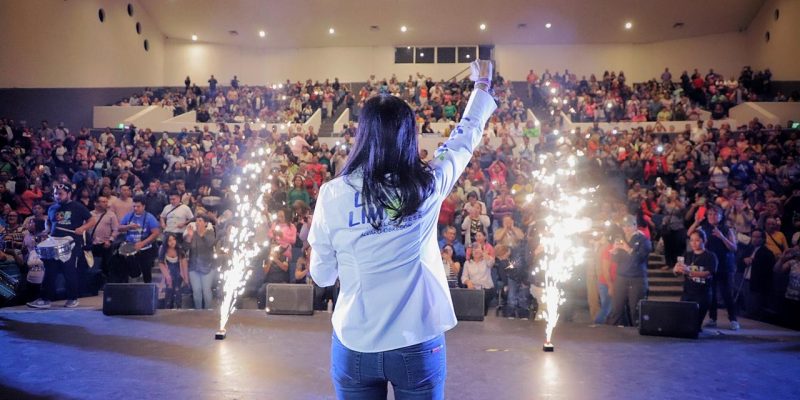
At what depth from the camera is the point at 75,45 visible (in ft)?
70.1

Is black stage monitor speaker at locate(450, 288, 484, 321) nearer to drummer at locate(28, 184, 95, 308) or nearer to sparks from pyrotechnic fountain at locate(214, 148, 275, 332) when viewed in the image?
sparks from pyrotechnic fountain at locate(214, 148, 275, 332)

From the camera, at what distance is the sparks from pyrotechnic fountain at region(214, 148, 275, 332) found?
7.00m

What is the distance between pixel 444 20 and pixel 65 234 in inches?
771

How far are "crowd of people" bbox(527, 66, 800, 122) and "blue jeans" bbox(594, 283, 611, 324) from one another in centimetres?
1225

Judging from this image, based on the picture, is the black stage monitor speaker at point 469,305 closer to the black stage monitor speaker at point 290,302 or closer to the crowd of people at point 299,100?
the black stage monitor speaker at point 290,302

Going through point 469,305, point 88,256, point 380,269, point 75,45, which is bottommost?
point 469,305

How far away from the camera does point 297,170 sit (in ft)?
47.6

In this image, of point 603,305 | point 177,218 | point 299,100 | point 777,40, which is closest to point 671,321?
point 603,305

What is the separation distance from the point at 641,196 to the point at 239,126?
1292 cm

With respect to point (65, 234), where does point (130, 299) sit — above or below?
below

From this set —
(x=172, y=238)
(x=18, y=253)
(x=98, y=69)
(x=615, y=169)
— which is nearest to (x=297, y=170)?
(x=172, y=238)

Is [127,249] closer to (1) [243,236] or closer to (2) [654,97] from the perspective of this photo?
(1) [243,236]

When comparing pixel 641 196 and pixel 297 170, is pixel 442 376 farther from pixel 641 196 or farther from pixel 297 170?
pixel 297 170

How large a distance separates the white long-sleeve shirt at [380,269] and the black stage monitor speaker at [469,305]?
5.52 m
